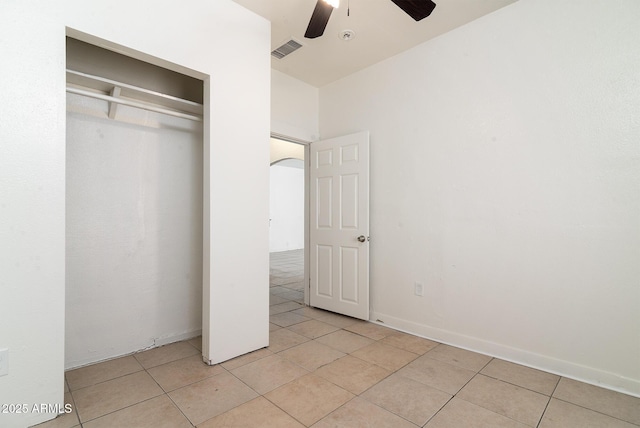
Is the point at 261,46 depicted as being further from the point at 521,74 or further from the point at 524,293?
the point at 524,293

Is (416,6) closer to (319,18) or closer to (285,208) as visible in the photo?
(319,18)

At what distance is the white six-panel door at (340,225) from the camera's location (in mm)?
3484

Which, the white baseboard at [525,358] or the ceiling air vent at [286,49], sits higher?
the ceiling air vent at [286,49]

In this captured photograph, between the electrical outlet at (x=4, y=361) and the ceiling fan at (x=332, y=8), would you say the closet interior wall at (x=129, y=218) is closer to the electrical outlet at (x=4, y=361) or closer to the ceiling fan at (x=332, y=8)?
the electrical outlet at (x=4, y=361)

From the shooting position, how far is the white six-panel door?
11.4ft

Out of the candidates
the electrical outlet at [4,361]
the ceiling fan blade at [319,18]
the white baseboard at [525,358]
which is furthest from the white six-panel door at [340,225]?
the electrical outlet at [4,361]

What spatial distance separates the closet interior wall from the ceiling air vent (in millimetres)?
890

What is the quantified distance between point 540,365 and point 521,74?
2309mm

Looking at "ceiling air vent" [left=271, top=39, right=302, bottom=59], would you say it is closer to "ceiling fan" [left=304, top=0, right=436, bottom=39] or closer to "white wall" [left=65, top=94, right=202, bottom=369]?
"ceiling fan" [left=304, top=0, right=436, bottom=39]

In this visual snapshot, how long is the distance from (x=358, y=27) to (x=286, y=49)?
0.78 meters

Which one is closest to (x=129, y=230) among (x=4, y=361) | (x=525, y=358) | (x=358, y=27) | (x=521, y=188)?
(x=4, y=361)

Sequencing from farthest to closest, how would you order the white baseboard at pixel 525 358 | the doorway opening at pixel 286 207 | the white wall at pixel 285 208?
the white wall at pixel 285 208
the doorway opening at pixel 286 207
the white baseboard at pixel 525 358

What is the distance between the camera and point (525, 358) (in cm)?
246

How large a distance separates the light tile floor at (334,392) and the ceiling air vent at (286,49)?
290 centimetres
